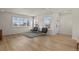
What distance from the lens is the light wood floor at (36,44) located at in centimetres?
225

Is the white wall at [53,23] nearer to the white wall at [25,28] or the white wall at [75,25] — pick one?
the white wall at [25,28]

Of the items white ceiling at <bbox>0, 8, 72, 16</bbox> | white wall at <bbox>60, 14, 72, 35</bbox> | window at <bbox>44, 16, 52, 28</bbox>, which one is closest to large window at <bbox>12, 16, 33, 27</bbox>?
white ceiling at <bbox>0, 8, 72, 16</bbox>

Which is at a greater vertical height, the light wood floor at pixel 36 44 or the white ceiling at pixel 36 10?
the white ceiling at pixel 36 10

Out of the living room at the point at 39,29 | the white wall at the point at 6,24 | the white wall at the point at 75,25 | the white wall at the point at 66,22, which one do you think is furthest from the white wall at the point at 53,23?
the white wall at the point at 6,24

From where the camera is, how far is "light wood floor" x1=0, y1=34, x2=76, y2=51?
7.39 feet

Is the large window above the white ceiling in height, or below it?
below

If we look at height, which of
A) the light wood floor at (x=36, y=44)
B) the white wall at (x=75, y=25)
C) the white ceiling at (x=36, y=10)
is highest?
the white ceiling at (x=36, y=10)

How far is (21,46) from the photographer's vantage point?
2.27 metres

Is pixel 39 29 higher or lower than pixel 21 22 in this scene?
lower

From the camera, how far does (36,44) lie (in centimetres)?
227

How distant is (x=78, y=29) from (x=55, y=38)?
1.55 ft

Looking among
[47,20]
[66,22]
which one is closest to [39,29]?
[47,20]

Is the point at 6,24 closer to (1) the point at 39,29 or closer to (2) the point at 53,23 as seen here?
(1) the point at 39,29

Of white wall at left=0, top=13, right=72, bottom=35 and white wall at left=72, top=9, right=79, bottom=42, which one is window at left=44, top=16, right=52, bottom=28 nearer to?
white wall at left=0, top=13, right=72, bottom=35
